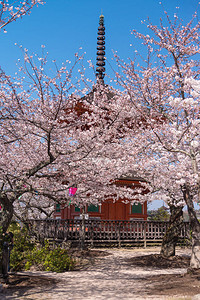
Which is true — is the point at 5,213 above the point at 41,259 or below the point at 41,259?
above

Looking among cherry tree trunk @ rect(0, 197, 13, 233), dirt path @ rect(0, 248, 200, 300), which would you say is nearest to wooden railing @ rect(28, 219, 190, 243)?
dirt path @ rect(0, 248, 200, 300)

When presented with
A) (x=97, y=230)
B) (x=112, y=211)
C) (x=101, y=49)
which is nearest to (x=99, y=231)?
(x=97, y=230)

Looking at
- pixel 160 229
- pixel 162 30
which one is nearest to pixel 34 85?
pixel 162 30

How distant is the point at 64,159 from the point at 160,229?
1134cm

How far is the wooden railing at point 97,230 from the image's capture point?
1802 cm

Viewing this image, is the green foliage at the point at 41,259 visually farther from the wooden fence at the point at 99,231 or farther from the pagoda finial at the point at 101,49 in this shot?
the pagoda finial at the point at 101,49

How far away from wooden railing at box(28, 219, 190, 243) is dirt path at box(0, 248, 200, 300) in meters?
5.01

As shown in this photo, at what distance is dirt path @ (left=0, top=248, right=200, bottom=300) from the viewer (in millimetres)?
7973

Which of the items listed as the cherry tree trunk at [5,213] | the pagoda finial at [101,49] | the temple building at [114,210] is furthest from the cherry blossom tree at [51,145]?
the pagoda finial at [101,49]

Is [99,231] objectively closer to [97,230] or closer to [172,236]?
[97,230]

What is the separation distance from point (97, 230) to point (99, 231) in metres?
0.72

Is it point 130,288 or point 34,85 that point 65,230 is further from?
point 34,85

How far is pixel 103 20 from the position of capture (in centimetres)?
4750

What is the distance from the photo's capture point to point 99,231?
19844 mm
